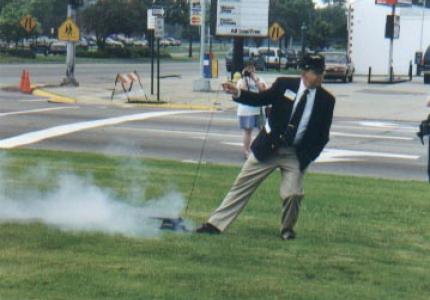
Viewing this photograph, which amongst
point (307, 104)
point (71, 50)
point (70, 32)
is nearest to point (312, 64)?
point (307, 104)

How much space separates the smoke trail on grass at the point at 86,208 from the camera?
28.7 ft

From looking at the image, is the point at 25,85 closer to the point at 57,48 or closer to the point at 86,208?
the point at 86,208

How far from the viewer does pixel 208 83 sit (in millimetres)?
35344

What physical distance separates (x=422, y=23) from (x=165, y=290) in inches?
2167

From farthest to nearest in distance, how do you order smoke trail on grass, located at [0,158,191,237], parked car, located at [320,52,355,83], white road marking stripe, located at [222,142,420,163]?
parked car, located at [320,52,355,83] < white road marking stripe, located at [222,142,420,163] < smoke trail on grass, located at [0,158,191,237]

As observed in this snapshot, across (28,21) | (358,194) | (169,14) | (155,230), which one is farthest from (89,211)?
(169,14)

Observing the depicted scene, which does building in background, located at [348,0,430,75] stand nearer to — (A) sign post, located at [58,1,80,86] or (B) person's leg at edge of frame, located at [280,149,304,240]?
(A) sign post, located at [58,1,80,86]

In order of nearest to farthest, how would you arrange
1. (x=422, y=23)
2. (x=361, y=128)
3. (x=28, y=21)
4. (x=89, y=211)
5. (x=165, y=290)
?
(x=165, y=290) < (x=89, y=211) < (x=361, y=128) < (x=28, y=21) < (x=422, y=23)

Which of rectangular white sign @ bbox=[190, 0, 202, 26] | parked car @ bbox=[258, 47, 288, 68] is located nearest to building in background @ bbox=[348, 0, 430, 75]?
parked car @ bbox=[258, 47, 288, 68]

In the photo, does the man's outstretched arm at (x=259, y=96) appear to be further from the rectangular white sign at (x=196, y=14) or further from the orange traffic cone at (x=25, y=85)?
the rectangular white sign at (x=196, y=14)

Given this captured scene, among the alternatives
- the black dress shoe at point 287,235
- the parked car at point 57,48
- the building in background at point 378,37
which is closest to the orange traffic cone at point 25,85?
the black dress shoe at point 287,235

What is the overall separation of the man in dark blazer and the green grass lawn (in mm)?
276

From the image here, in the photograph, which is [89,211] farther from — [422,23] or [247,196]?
[422,23]

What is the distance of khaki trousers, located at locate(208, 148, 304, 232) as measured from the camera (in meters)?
8.55
